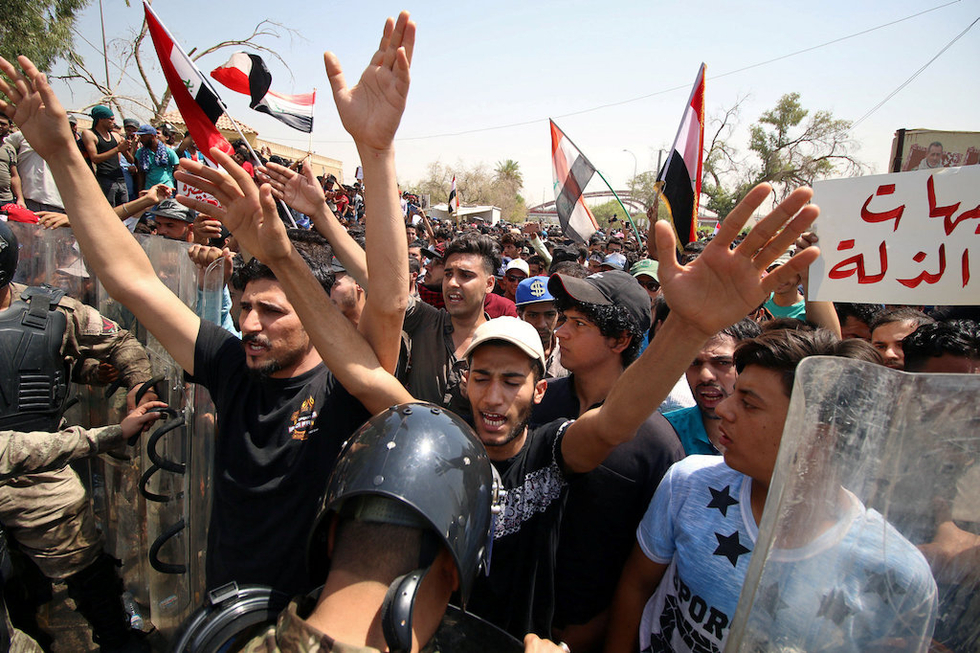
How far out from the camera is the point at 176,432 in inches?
105

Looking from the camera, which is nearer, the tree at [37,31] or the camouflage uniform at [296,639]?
the camouflage uniform at [296,639]

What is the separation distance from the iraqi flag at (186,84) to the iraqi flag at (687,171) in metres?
3.10

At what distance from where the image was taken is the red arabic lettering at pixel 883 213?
2262 mm

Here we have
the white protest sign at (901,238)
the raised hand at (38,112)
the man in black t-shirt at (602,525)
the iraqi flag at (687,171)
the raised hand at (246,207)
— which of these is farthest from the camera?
the iraqi flag at (687,171)

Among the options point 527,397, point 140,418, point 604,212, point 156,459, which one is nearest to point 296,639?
point 527,397

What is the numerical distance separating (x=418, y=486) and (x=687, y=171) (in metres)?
3.68

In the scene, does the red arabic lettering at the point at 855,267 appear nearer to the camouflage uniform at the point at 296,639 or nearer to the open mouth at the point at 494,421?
the open mouth at the point at 494,421

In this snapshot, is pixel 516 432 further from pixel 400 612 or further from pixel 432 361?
pixel 432 361

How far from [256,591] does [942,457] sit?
1.33 metres

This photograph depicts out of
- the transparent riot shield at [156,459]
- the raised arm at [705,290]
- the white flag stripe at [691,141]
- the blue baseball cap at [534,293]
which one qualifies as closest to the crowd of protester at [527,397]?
the raised arm at [705,290]

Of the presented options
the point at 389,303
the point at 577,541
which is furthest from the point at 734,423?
the point at 389,303

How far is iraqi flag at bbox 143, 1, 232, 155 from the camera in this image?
10.9 ft

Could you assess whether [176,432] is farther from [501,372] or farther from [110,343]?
[501,372]

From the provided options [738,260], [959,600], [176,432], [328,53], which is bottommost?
[176,432]
